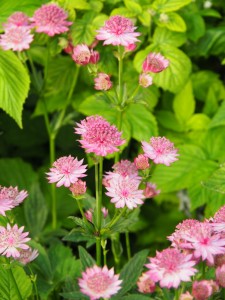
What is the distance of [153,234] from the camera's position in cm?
219

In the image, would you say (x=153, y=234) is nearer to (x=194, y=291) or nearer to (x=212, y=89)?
(x=212, y=89)

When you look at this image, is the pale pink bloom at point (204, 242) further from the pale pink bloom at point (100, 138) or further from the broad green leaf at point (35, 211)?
the broad green leaf at point (35, 211)

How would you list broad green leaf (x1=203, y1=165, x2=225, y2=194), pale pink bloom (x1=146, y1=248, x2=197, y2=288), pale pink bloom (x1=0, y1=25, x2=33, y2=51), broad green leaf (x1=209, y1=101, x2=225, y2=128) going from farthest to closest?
broad green leaf (x1=209, y1=101, x2=225, y2=128), pale pink bloom (x1=0, y1=25, x2=33, y2=51), broad green leaf (x1=203, y1=165, x2=225, y2=194), pale pink bloom (x1=146, y1=248, x2=197, y2=288)

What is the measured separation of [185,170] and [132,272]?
1.67 feet

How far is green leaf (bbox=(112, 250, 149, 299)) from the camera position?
1.36 metres

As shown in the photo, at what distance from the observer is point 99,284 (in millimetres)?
1000

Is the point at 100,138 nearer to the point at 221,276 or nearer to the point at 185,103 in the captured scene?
the point at 221,276

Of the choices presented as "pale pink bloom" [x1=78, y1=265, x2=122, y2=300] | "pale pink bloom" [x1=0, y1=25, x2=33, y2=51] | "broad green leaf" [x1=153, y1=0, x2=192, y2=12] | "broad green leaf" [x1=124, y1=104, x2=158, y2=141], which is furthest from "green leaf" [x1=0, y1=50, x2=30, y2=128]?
"pale pink bloom" [x1=78, y1=265, x2=122, y2=300]

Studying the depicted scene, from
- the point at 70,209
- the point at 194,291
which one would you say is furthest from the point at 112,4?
the point at 194,291

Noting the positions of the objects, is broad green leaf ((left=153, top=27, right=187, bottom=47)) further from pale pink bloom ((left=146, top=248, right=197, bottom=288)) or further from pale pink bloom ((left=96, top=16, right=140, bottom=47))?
pale pink bloom ((left=146, top=248, right=197, bottom=288))

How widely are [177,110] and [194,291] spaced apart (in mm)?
1018

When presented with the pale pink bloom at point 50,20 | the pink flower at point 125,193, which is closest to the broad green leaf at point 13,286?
the pink flower at point 125,193

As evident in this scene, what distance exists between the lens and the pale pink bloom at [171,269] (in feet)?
3.25

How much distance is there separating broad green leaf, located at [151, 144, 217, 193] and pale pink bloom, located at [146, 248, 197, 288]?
0.78 meters
